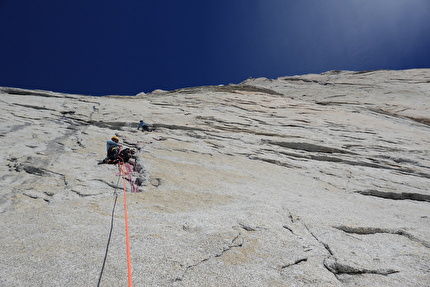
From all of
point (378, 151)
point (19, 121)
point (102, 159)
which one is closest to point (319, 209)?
point (102, 159)

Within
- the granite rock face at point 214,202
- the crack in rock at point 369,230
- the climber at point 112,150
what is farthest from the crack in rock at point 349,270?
the climber at point 112,150

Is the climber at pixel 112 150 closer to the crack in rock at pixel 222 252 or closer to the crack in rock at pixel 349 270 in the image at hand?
the crack in rock at pixel 222 252

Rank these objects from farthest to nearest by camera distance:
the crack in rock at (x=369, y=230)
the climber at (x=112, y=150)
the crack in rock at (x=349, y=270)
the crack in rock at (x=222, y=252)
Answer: the climber at (x=112, y=150) → the crack in rock at (x=369, y=230) → the crack in rock at (x=349, y=270) → the crack in rock at (x=222, y=252)

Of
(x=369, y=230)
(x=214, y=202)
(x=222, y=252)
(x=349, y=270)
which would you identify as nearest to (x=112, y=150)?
(x=214, y=202)

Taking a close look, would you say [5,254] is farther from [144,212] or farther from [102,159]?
[102,159]

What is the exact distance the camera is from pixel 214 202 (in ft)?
18.7

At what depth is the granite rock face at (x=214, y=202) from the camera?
325 cm

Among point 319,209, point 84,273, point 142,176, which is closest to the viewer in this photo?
point 84,273

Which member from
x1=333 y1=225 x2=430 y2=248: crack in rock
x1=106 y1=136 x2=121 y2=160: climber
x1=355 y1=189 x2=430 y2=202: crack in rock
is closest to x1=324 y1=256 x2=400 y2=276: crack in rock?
x1=333 y1=225 x2=430 y2=248: crack in rock

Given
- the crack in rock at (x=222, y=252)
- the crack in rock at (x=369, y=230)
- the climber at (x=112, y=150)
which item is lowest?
the crack in rock at (x=369, y=230)

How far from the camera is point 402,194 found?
7.90 m

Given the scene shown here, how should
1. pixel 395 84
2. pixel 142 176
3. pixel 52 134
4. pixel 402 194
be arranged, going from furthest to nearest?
pixel 395 84
pixel 52 134
pixel 402 194
pixel 142 176

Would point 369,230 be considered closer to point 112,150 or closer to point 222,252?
point 222,252

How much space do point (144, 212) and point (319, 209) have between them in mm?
3880
